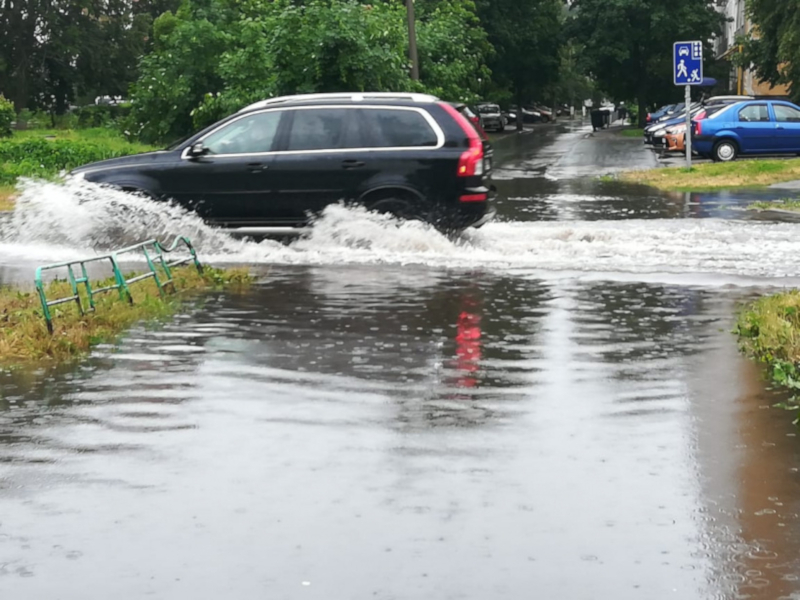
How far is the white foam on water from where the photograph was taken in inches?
538

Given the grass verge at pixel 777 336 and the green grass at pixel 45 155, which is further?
the green grass at pixel 45 155

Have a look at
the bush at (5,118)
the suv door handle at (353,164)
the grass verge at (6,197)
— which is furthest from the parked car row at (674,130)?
the suv door handle at (353,164)

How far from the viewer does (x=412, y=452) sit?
248 inches

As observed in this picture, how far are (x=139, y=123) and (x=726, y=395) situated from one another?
2594 centimetres

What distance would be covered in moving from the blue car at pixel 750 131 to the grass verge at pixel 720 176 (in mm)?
2956

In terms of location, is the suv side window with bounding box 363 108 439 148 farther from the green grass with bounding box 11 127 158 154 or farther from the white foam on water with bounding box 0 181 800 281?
the green grass with bounding box 11 127 158 154

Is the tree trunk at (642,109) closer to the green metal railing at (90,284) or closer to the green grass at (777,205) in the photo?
the green grass at (777,205)

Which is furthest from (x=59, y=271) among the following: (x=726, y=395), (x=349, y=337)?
(x=726, y=395)

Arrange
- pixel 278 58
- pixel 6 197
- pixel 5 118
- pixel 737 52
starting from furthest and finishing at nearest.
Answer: pixel 737 52 < pixel 5 118 < pixel 278 58 < pixel 6 197

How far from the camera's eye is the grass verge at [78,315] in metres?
8.93

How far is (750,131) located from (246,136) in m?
20.2

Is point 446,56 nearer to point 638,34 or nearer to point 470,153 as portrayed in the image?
point 470,153

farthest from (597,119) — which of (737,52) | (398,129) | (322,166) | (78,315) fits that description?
(78,315)

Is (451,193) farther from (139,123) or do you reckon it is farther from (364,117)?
(139,123)
